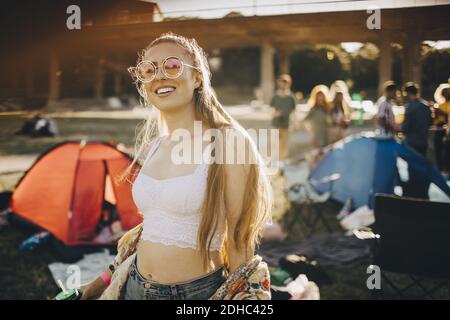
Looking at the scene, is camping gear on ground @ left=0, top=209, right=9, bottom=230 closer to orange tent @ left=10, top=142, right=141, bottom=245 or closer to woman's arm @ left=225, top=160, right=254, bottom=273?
orange tent @ left=10, top=142, right=141, bottom=245

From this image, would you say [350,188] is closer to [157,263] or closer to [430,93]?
[430,93]

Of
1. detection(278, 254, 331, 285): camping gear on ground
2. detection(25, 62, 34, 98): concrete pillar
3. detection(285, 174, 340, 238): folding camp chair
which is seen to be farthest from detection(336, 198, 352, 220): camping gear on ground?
detection(25, 62, 34, 98): concrete pillar

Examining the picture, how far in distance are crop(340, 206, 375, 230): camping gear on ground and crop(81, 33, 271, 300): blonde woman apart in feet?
11.5

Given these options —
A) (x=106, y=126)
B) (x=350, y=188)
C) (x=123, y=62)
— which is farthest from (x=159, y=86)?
(x=123, y=62)

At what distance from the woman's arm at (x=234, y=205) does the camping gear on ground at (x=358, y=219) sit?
11.7 feet

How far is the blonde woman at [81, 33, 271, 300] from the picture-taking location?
1.49 meters

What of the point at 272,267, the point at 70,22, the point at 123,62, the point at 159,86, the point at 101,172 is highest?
the point at 123,62

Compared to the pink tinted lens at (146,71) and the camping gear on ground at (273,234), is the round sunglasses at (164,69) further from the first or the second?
the camping gear on ground at (273,234)

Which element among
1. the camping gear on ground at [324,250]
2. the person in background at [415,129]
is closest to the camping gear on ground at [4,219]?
the camping gear on ground at [324,250]

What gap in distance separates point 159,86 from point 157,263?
589mm

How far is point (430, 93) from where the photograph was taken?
13.0ft

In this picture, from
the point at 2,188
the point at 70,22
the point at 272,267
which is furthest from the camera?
the point at 2,188

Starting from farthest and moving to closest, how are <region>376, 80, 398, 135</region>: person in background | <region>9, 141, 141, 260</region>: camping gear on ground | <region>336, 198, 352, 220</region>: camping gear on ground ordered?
<region>376, 80, 398, 135</region>: person in background → <region>336, 198, 352, 220</region>: camping gear on ground → <region>9, 141, 141, 260</region>: camping gear on ground

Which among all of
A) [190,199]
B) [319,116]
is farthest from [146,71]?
[319,116]
